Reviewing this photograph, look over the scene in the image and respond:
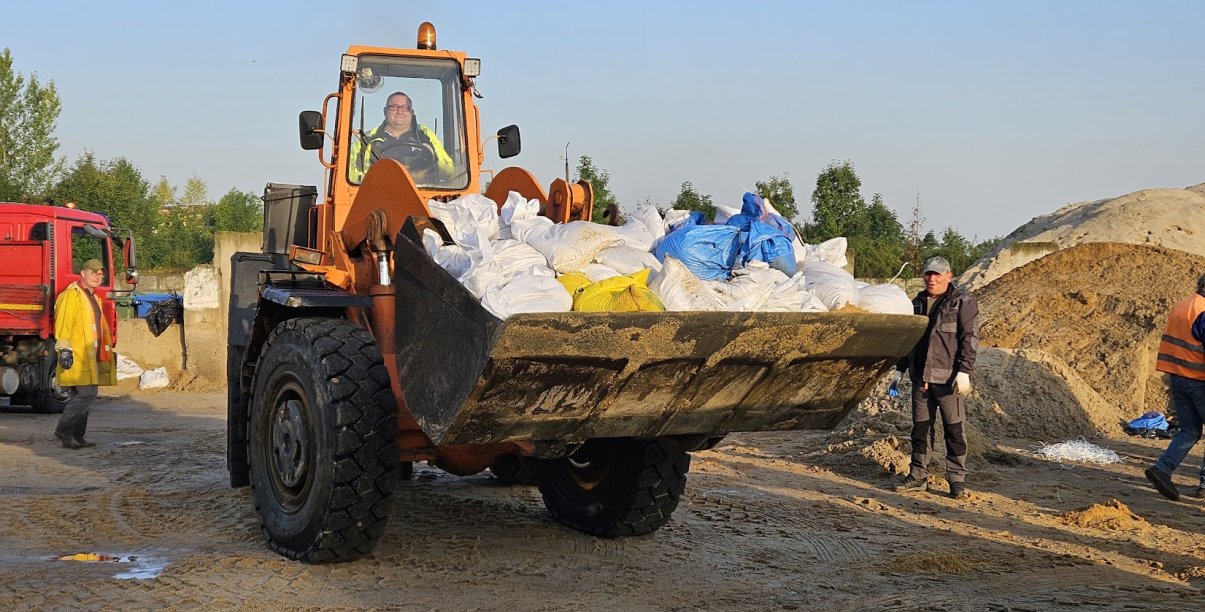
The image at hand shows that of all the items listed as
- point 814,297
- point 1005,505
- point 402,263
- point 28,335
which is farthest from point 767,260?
point 28,335

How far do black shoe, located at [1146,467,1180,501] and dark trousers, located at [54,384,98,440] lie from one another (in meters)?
8.62

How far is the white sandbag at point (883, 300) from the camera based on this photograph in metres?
5.08

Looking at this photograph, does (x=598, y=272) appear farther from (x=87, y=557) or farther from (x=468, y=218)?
(x=87, y=557)

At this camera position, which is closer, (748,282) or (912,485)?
(748,282)

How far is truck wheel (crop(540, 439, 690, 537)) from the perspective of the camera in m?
6.26

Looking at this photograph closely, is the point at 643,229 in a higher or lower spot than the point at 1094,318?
higher

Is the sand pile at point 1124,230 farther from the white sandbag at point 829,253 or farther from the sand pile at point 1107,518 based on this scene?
the white sandbag at point 829,253

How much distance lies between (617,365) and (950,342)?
13.9ft

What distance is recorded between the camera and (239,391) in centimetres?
718

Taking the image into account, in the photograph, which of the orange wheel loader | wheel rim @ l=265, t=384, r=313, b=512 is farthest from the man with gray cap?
wheel rim @ l=265, t=384, r=313, b=512

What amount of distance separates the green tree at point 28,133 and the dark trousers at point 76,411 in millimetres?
29322

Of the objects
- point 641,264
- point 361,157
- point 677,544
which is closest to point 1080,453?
point 677,544

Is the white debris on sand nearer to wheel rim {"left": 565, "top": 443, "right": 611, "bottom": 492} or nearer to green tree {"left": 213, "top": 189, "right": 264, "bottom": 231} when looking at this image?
wheel rim {"left": 565, "top": 443, "right": 611, "bottom": 492}

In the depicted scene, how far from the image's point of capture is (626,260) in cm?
494
